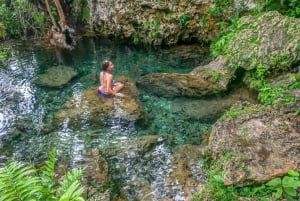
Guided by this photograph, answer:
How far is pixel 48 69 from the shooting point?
37.1 ft

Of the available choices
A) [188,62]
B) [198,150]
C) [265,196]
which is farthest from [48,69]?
[265,196]

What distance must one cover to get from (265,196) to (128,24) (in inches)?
388

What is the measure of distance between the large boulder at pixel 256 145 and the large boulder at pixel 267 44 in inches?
88.4

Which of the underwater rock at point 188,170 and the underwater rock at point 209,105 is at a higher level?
the underwater rock at point 209,105

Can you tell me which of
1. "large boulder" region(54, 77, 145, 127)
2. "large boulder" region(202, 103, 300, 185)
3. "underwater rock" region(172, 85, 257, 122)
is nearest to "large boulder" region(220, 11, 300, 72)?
"underwater rock" region(172, 85, 257, 122)

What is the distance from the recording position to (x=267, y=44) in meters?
8.20

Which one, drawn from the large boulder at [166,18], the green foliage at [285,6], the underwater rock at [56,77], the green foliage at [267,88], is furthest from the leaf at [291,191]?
the large boulder at [166,18]

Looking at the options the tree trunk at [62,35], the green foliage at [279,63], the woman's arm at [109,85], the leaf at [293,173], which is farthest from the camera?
Result: the tree trunk at [62,35]

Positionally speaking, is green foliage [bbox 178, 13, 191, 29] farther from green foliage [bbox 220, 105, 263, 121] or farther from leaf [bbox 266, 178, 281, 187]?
leaf [bbox 266, 178, 281, 187]

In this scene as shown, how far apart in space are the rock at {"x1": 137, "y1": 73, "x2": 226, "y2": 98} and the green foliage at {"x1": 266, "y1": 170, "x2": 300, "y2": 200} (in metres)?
4.05

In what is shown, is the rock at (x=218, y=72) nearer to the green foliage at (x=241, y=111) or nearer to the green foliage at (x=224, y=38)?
the green foliage at (x=224, y=38)

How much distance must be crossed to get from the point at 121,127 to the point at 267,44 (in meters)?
4.18

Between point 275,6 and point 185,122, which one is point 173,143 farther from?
point 275,6

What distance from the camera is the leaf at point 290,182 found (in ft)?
13.1
